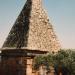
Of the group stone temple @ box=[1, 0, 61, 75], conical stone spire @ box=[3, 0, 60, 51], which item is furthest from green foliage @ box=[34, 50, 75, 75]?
conical stone spire @ box=[3, 0, 60, 51]

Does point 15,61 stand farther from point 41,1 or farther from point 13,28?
point 41,1

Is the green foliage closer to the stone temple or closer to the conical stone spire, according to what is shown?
the stone temple

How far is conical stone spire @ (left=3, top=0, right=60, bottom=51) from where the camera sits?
19.3 m

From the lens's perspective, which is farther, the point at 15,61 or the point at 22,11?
the point at 22,11

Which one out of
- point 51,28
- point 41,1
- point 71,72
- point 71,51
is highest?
point 41,1

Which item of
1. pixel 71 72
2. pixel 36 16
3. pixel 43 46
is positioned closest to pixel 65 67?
pixel 71 72

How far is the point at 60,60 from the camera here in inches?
758

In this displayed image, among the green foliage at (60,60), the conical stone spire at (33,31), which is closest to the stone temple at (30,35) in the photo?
the conical stone spire at (33,31)

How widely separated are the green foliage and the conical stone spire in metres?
0.58

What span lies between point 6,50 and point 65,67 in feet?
11.5

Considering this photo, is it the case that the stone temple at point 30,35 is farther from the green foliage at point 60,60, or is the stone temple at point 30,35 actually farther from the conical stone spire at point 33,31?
the green foliage at point 60,60

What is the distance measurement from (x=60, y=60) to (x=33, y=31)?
223 centimetres

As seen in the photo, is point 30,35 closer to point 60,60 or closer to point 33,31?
point 33,31

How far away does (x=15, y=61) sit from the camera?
19297 millimetres
